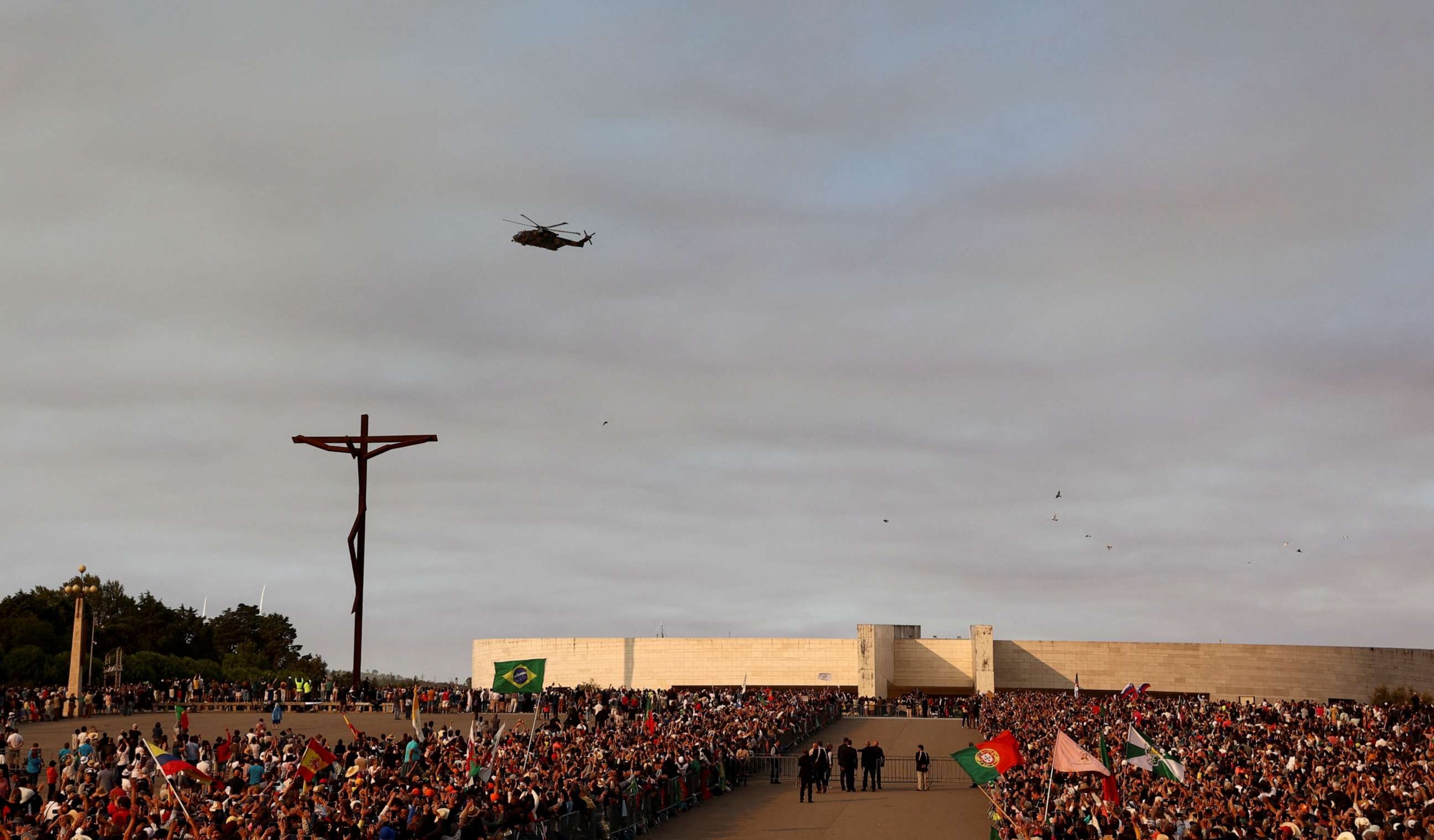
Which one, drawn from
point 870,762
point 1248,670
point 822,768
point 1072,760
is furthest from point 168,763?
point 1248,670

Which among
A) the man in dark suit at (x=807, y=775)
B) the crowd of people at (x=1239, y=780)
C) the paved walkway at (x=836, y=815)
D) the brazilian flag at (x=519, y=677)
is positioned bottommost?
the paved walkway at (x=836, y=815)

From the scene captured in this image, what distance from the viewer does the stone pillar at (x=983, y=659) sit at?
3629 inches

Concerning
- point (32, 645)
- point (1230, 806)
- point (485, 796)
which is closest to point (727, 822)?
point (485, 796)

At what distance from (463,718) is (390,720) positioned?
3.38 m

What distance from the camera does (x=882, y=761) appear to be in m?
38.9

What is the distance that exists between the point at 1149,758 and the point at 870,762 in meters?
11.8

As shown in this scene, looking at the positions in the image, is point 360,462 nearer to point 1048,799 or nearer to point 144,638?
point 1048,799

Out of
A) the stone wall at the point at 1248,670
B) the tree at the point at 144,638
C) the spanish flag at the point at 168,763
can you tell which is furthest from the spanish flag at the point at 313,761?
the stone wall at the point at 1248,670

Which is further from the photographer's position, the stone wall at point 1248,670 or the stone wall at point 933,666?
the stone wall at point 933,666

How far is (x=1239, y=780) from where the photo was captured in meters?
25.5

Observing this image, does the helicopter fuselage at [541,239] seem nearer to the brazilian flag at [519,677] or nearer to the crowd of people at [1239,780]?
the brazilian flag at [519,677]

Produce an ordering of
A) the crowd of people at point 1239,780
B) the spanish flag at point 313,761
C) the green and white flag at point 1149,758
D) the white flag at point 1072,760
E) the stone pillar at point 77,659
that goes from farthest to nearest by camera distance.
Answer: the stone pillar at point 77,659 < the spanish flag at point 313,761 < the green and white flag at point 1149,758 < the white flag at point 1072,760 < the crowd of people at point 1239,780

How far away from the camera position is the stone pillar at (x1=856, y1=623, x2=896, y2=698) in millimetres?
90000

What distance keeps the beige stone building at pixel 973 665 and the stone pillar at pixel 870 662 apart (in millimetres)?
71
